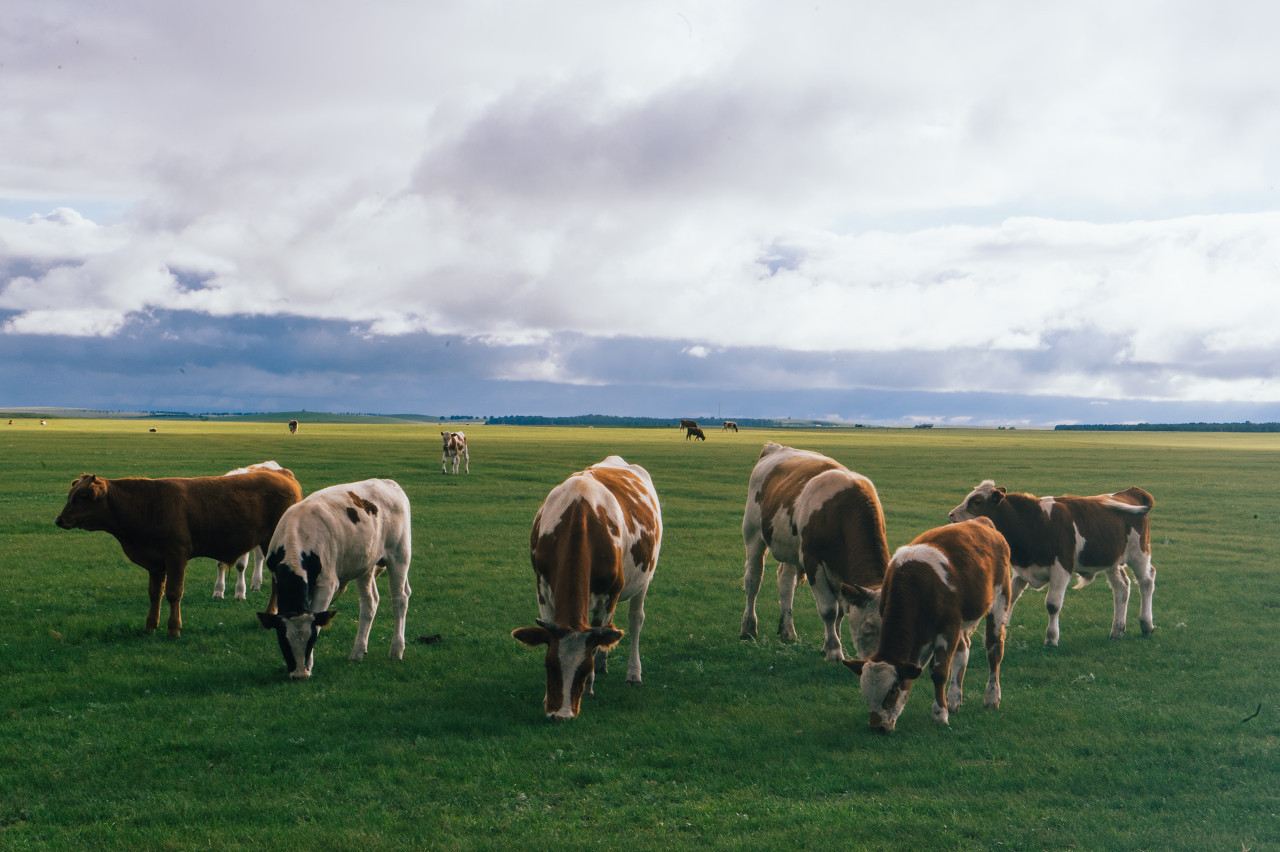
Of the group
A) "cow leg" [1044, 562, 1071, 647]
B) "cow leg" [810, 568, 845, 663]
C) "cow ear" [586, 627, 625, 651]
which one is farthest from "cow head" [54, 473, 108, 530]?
"cow leg" [1044, 562, 1071, 647]

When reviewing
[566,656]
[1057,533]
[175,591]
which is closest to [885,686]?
[566,656]

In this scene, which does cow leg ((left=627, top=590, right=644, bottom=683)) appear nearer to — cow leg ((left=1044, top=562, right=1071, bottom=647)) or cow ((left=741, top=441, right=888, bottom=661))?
cow ((left=741, top=441, right=888, bottom=661))

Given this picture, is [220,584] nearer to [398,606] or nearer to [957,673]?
[398,606]

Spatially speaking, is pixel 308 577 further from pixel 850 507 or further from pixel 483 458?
pixel 483 458

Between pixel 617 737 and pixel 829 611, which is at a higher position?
pixel 829 611

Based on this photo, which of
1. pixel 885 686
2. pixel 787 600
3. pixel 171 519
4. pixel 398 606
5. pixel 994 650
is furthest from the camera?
pixel 787 600

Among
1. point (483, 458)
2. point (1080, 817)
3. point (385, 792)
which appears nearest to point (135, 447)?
point (483, 458)

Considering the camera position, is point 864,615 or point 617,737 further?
point 864,615

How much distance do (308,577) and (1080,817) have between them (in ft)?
29.6

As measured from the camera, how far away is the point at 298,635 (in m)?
10.3

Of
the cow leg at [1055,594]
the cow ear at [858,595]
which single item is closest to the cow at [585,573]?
the cow ear at [858,595]

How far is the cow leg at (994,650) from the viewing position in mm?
9531

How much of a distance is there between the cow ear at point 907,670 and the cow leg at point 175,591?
34.2 ft

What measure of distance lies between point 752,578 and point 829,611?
1976 millimetres
